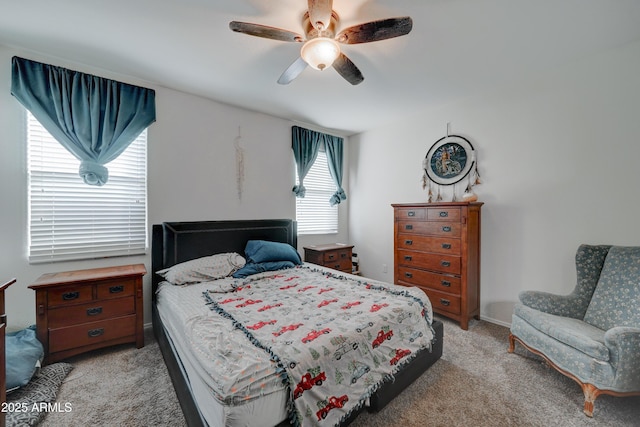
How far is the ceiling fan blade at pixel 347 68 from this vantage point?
1.89m

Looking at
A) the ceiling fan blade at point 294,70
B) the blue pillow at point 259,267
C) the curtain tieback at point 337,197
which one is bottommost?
the blue pillow at point 259,267

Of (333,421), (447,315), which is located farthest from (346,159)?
(333,421)

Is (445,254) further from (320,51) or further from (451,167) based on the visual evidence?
(320,51)

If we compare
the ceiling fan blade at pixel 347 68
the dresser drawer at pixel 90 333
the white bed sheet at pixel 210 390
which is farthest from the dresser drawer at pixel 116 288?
the ceiling fan blade at pixel 347 68

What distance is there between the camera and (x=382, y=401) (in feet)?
5.33

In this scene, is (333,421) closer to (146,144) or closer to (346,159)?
(146,144)

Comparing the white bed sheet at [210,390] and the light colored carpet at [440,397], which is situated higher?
the white bed sheet at [210,390]

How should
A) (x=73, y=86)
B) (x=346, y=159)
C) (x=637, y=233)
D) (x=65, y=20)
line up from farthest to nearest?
(x=346, y=159) < (x=73, y=86) < (x=637, y=233) < (x=65, y=20)

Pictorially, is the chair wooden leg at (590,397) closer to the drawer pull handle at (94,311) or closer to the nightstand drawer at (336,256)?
the nightstand drawer at (336,256)

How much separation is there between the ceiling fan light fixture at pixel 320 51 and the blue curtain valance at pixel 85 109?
2.08m

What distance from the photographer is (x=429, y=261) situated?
3.10 meters

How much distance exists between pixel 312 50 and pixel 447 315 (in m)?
3.07

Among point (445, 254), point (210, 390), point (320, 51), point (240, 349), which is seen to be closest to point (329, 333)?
point (240, 349)

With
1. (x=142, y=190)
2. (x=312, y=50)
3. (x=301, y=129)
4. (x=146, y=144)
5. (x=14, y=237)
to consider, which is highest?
(x=301, y=129)
